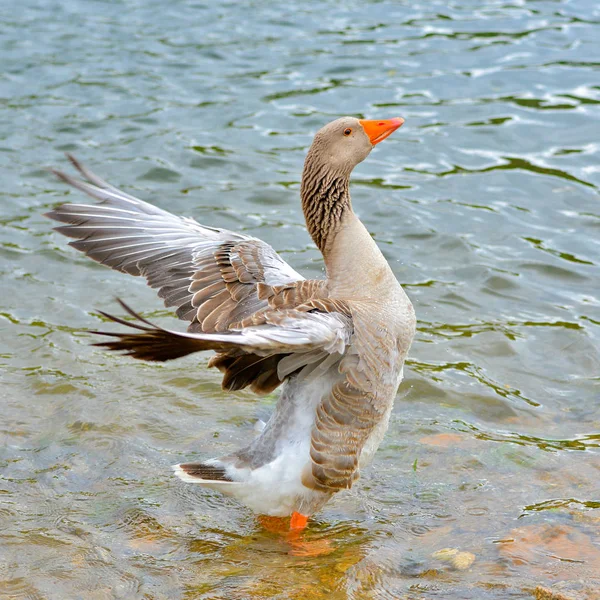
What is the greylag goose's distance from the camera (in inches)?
203

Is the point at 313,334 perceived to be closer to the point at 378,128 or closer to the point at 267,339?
the point at 267,339

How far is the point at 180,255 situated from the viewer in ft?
21.0

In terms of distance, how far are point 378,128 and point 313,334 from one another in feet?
6.20

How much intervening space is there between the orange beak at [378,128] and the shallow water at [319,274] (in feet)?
7.03

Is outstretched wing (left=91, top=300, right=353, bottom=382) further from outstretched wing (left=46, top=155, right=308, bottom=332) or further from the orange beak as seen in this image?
the orange beak

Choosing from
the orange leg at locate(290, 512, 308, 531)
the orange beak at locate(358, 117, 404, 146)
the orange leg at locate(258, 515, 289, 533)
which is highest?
the orange beak at locate(358, 117, 404, 146)

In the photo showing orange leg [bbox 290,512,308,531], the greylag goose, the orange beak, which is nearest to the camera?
the greylag goose

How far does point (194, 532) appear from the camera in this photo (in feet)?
18.2

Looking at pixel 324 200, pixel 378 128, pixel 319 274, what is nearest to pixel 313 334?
pixel 324 200

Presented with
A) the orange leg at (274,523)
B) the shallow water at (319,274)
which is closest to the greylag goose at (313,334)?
the orange leg at (274,523)

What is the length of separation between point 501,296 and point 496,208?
1702 mm

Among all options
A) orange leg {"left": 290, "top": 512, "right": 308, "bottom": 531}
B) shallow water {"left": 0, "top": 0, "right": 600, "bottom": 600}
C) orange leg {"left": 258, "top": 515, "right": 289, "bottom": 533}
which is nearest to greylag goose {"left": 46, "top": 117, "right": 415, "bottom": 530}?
orange leg {"left": 290, "top": 512, "right": 308, "bottom": 531}

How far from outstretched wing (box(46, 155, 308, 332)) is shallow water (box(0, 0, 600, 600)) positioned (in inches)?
46.9

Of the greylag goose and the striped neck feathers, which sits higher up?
the striped neck feathers
